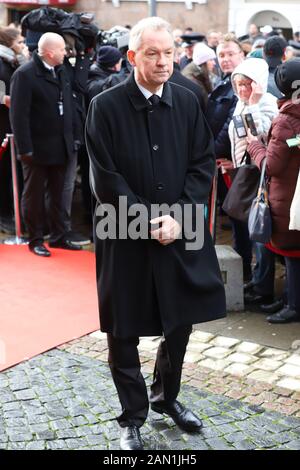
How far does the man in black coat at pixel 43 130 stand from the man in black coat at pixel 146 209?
3.83 m

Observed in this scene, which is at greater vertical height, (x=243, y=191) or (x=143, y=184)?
(x=143, y=184)

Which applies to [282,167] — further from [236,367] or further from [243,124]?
[236,367]

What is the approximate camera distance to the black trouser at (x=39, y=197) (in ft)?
25.9

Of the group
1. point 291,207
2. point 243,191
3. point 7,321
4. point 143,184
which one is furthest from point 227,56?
point 143,184

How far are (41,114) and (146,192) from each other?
4136 mm

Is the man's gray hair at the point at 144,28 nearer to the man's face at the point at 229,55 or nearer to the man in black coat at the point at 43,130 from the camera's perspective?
the man's face at the point at 229,55

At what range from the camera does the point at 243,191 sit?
246 inches

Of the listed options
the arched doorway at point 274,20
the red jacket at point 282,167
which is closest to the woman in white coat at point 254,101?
the red jacket at point 282,167

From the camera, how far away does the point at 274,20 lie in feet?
82.9

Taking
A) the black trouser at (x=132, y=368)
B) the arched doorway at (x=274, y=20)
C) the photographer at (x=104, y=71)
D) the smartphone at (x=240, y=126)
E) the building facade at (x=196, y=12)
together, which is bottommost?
the black trouser at (x=132, y=368)

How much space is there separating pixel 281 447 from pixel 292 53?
7.93 metres

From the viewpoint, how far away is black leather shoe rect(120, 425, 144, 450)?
393 cm

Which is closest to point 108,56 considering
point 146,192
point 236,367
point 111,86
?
point 111,86
